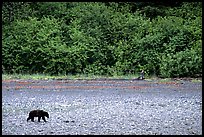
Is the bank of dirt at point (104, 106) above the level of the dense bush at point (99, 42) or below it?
below

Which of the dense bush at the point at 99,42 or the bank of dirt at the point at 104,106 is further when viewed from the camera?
the dense bush at the point at 99,42

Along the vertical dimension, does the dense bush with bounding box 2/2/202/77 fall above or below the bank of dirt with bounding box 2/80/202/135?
above

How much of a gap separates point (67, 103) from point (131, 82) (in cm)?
610

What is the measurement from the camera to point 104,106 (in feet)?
37.1

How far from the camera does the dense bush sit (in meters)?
21.0

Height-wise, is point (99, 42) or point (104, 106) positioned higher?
point (99, 42)

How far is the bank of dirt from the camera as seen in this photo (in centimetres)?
825

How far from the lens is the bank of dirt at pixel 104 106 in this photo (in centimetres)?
825

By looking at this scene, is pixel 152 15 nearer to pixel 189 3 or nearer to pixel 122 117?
pixel 189 3

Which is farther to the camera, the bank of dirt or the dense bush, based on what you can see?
the dense bush

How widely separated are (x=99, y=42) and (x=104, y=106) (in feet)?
35.6

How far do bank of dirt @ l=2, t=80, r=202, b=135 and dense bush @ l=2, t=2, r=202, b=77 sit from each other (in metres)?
3.25

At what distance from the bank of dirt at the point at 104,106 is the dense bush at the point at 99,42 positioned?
3.25m

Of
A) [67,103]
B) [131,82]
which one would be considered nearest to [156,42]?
[131,82]
